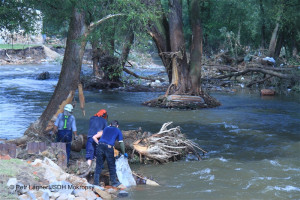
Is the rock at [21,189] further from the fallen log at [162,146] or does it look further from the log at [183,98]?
the log at [183,98]

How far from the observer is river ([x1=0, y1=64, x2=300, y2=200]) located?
10.8 meters

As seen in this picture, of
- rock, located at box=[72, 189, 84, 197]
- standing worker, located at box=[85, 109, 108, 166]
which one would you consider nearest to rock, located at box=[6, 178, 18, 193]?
rock, located at box=[72, 189, 84, 197]

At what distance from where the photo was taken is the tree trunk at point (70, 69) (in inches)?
549

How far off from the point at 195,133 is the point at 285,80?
14.0 metres

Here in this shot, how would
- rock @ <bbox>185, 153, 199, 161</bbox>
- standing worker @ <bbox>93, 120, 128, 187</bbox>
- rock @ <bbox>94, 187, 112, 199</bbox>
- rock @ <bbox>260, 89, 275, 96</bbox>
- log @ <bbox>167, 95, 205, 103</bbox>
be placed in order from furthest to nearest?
rock @ <bbox>260, 89, 275, 96</bbox> → log @ <bbox>167, 95, 205, 103</bbox> → rock @ <bbox>185, 153, 199, 161</bbox> → standing worker @ <bbox>93, 120, 128, 187</bbox> → rock @ <bbox>94, 187, 112, 199</bbox>

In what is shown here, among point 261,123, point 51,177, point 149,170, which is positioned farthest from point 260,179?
point 261,123

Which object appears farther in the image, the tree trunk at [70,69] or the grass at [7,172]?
the tree trunk at [70,69]

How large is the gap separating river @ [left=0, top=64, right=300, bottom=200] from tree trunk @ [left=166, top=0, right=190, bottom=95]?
1682 millimetres

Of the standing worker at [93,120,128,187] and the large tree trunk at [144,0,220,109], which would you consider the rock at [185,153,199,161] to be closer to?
the standing worker at [93,120,128,187]

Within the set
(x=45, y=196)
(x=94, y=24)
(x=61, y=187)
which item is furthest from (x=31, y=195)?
(x=94, y=24)

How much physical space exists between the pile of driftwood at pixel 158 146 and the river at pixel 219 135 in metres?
0.31

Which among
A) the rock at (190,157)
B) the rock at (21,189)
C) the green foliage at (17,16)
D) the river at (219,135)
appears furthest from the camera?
the rock at (190,157)

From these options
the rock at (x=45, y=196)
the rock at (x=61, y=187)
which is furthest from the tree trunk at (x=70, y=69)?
the rock at (x=45, y=196)

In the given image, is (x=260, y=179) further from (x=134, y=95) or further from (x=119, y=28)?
(x=134, y=95)
